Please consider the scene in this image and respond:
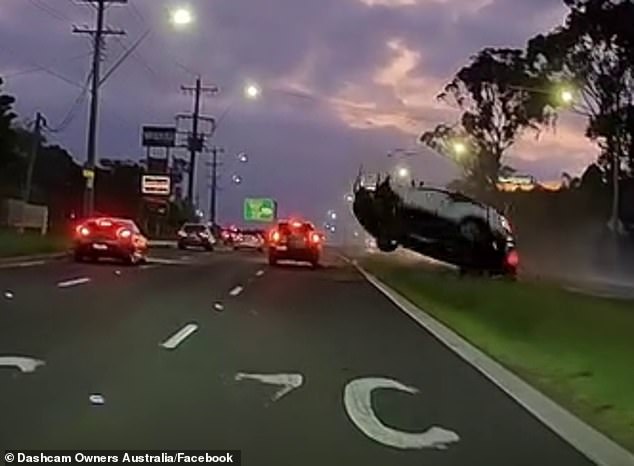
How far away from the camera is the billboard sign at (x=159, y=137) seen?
116250 mm

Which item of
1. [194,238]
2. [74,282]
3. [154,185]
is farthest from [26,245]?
[154,185]

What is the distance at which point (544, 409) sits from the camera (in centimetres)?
1179

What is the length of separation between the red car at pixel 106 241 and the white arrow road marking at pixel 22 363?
25888 mm

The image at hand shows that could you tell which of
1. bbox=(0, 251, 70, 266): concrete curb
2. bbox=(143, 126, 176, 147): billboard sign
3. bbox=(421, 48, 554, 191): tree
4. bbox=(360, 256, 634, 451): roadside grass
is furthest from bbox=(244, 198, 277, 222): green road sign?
bbox=(360, 256, 634, 451): roadside grass

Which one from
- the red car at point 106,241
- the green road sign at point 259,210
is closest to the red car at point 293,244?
the red car at point 106,241

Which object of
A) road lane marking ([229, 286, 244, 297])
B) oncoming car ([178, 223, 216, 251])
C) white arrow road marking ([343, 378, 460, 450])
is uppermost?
white arrow road marking ([343, 378, 460, 450])

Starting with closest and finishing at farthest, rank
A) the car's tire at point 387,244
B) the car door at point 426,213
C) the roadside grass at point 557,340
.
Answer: the roadside grass at point 557,340
the car door at point 426,213
the car's tire at point 387,244

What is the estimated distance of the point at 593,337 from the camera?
16.1 meters

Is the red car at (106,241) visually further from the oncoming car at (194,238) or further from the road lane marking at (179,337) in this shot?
the oncoming car at (194,238)

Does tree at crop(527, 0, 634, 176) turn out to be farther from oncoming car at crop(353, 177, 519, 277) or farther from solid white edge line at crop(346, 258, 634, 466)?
solid white edge line at crop(346, 258, 634, 466)

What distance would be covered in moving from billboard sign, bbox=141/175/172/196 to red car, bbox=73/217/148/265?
5829cm

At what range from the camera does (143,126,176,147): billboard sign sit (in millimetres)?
116250

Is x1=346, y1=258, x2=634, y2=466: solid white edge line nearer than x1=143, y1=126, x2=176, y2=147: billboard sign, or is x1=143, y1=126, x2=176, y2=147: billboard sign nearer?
x1=346, y1=258, x2=634, y2=466: solid white edge line

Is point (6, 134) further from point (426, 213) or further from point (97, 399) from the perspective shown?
point (97, 399)
